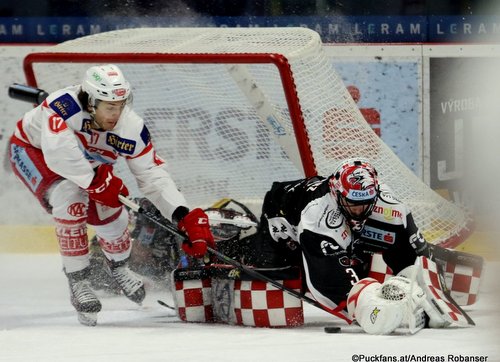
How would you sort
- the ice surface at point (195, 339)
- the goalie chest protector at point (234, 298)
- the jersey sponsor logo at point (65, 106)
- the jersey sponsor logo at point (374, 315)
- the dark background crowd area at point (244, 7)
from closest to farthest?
the ice surface at point (195, 339) → the jersey sponsor logo at point (374, 315) → the goalie chest protector at point (234, 298) → the jersey sponsor logo at point (65, 106) → the dark background crowd area at point (244, 7)

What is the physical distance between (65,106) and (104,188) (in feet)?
1.19

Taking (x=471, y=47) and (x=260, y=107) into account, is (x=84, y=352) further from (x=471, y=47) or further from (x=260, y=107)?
(x=471, y=47)

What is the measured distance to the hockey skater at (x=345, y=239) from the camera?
14.4ft

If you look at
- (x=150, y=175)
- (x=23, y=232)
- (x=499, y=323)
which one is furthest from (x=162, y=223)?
(x=23, y=232)

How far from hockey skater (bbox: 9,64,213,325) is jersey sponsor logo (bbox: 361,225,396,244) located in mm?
602

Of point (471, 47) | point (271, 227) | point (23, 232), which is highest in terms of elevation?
point (471, 47)

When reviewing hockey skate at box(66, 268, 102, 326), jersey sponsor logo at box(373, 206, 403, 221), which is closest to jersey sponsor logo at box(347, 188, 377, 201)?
jersey sponsor logo at box(373, 206, 403, 221)

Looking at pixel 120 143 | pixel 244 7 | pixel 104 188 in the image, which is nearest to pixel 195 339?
pixel 104 188

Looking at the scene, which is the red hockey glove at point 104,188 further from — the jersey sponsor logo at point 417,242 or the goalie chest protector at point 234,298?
the jersey sponsor logo at point 417,242

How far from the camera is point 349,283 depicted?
4.52m

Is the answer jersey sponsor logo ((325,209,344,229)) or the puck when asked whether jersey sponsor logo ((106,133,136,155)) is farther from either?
the puck

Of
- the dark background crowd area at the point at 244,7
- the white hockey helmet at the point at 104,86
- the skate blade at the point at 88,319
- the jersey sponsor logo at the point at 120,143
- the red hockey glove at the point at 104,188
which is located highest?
the dark background crowd area at the point at 244,7

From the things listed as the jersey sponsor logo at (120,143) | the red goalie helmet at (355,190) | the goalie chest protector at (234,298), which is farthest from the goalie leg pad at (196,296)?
the red goalie helmet at (355,190)

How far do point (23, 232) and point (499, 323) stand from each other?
3.43 metres
